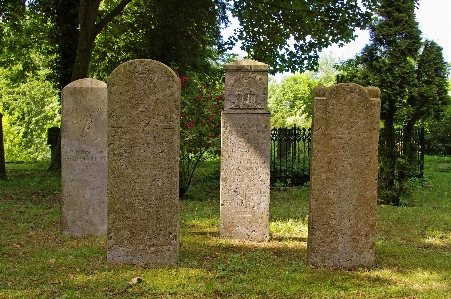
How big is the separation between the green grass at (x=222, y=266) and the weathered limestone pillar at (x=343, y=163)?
1.85 ft

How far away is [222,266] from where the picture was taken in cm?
608

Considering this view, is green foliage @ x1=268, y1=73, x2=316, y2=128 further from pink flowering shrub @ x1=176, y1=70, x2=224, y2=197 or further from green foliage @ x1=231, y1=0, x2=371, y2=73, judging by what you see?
pink flowering shrub @ x1=176, y1=70, x2=224, y2=197

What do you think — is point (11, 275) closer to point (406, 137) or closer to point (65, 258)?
point (65, 258)

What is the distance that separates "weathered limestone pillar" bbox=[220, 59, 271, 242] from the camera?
7832 millimetres

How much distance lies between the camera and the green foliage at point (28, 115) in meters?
35.9

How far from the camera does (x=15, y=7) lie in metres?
16.4

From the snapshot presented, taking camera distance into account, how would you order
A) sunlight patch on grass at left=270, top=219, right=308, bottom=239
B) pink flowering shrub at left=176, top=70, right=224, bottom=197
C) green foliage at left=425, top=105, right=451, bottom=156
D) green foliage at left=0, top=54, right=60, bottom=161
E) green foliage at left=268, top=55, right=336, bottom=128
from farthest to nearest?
green foliage at left=268, top=55, right=336, bottom=128
green foliage at left=0, top=54, right=60, bottom=161
green foliage at left=425, top=105, right=451, bottom=156
pink flowering shrub at left=176, top=70, right=224, bottom=197
sunlight patch on grass at left=270, top=219, right=308, bottom=239

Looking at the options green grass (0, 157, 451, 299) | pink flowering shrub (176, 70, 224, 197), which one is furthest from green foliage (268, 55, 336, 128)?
green grass (0, 157, 451, 299)

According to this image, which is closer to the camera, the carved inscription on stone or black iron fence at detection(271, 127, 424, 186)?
the carved inscription on stone

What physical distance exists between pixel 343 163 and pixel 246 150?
204 cm

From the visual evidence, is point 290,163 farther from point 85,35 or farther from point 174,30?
point 85,35

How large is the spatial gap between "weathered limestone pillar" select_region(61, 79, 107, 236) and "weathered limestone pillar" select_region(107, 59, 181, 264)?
189 centimetres

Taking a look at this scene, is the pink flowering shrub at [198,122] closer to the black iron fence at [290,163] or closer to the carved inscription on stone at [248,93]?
the black iron fence at [290,163]

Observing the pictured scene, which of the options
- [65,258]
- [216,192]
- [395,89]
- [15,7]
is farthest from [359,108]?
[15,7]
